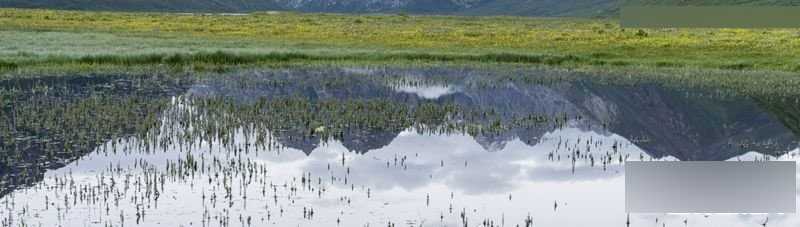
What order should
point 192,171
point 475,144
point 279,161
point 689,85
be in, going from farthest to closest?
1. point 689,85
2. point 475,144
3. point 279,161
4. point 192,171

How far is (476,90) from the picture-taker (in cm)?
3581

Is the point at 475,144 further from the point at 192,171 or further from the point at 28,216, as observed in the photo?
the point at 28,216

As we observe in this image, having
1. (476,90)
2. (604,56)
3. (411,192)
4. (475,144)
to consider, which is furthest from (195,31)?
(411,192)

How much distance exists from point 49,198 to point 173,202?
210cm
